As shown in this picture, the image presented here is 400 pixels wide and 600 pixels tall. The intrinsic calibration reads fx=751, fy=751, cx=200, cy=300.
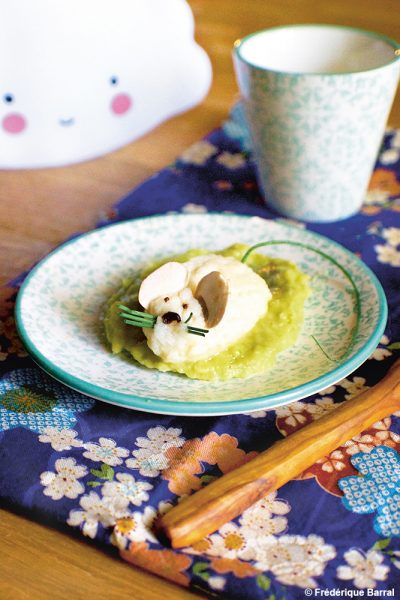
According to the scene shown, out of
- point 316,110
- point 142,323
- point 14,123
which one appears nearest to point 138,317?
point 142,323

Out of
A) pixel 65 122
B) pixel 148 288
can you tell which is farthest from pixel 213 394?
pixel 65 122

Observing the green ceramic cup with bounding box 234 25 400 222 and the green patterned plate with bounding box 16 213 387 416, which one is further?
the green ceramic cup with bounding box 234 25 400 222

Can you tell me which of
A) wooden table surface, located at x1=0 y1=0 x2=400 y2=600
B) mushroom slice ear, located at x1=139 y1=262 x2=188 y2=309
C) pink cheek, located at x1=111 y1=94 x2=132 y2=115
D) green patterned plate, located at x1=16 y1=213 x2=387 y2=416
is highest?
mushroom slice ear, located at x1=139 y1=262 x2=188 y2=309

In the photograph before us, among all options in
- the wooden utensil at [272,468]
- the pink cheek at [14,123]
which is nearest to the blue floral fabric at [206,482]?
the wooden utensil at [272,468]

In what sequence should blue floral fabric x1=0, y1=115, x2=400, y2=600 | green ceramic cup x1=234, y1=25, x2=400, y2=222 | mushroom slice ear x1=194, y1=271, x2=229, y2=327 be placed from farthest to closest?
green ceramic cup x1=234, y1=25, x2=400, y2=222, mushroom slice ear x1=194, y1=271, x2=229, y2=327, blue floral fabric x1=0, y1=115, x2=400, y2=600

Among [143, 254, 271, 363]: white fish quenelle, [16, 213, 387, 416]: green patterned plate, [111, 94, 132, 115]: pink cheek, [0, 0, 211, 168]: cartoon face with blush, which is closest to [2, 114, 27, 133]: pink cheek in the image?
[0, 0, 211, 168]: cartoon face with blush

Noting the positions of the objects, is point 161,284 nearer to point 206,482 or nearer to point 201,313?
point 201,313

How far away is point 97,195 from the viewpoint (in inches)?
36.9

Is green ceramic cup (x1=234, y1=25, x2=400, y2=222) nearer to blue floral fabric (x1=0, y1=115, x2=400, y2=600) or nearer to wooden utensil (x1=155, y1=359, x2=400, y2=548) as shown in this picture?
blue floral fabric (x1=0, y1=115, x2=400, y2=600)

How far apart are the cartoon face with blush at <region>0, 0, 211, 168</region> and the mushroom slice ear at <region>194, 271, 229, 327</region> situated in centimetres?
44

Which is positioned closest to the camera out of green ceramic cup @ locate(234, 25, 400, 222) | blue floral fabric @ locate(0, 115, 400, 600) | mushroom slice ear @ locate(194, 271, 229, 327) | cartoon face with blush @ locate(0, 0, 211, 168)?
blue floral fabric @ locate(0, 115, 400, 600)

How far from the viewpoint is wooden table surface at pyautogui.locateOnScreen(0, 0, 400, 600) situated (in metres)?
0.47

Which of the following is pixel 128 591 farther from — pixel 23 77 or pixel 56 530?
pixel 23 77

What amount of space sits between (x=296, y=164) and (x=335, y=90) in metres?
0.10
